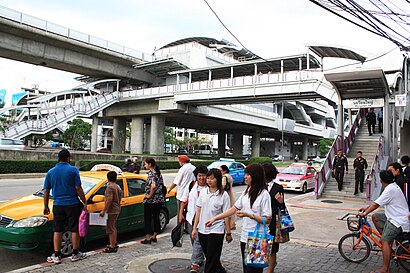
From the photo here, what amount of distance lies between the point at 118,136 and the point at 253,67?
68.8ft

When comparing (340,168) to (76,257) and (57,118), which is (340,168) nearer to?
(76,257)

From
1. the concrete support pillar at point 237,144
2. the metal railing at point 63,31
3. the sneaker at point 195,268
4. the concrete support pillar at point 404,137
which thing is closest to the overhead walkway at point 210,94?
the metal railing at point 63,31

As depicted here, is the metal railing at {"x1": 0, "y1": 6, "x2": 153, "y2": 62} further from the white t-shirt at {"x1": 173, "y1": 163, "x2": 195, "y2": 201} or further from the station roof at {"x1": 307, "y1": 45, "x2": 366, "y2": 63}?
the white t-shirt at {"x1": 173, "y1": 163, "x2": 195, "y2": 201}

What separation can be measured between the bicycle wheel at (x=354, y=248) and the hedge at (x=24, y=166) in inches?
764

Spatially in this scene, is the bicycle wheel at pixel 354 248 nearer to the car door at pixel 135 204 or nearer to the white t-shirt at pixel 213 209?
the white t-shirt at pixel 213 209

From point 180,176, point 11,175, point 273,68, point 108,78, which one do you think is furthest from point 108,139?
point 180,176

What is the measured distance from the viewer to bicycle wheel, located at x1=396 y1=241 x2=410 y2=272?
548cm

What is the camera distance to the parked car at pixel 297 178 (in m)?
17.3

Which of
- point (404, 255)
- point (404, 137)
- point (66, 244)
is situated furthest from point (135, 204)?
point (404, 137)

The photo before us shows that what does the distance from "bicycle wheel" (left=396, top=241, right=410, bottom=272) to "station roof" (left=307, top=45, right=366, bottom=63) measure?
71.4 ft

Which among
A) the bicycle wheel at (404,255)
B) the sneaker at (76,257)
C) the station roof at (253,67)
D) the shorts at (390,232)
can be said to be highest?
the station roof at (253,67)

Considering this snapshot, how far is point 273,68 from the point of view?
3731cm

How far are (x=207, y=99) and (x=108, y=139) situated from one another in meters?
72.1

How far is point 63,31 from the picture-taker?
105ft
